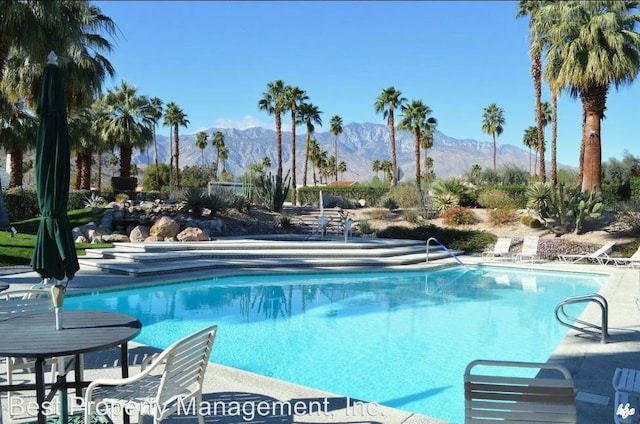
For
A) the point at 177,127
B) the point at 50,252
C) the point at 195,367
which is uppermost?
the point at 177,127

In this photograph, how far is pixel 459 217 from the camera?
66.9 feet

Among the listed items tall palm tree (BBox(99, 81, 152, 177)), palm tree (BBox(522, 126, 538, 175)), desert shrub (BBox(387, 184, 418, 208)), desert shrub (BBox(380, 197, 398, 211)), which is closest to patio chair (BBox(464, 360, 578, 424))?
desert shrub (BBox(380, 197, 398, 211))

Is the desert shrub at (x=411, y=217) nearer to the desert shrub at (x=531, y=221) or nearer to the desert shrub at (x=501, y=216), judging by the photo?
the desert shrub at (x=501, y=216)

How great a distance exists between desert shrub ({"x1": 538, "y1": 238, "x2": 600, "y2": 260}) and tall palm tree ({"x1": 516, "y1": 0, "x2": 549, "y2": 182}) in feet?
29.8

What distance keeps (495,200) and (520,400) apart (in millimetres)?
19583

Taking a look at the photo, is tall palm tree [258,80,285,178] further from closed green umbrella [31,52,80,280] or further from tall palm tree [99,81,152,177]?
closed green umbrella [31,52,80,280]

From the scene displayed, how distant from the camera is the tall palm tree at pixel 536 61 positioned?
969 inches

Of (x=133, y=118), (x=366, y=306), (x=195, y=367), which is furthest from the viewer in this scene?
(x=133, y=118)

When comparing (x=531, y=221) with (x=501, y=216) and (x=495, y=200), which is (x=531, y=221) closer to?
(x=501, y=216)

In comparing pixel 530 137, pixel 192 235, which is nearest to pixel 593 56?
pixel 192 235

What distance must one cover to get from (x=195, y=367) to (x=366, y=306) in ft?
22.7

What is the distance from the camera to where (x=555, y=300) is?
10.7 m

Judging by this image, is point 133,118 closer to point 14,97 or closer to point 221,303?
point 14,97

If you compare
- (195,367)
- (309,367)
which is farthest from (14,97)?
(195,367)
